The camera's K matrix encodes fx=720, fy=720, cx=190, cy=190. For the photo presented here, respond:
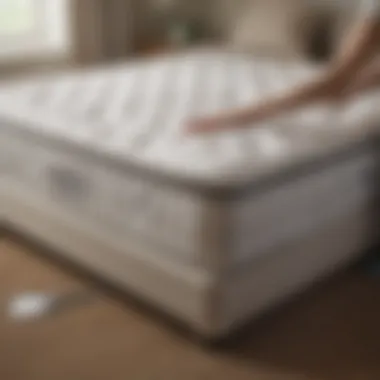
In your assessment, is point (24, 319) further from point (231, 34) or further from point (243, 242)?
point (231, 34)

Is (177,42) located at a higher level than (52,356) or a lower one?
higher

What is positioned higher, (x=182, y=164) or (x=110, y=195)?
(x=182, y=164)

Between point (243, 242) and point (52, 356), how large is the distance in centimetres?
53

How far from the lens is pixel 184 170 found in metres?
1.74

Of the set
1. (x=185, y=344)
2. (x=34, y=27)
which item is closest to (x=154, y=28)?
(x=34, y=27)

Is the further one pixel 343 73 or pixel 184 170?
pixel 343 73

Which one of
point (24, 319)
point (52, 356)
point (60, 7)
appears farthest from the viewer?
point (60, 7)

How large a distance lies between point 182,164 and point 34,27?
2165mm

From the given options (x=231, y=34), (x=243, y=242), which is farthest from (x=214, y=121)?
(x=231, y=34)

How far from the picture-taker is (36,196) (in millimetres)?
2213

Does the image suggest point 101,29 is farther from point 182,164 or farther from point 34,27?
point 182,164

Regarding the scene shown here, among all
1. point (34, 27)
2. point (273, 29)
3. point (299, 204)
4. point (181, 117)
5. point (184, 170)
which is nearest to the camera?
point (184, 170)

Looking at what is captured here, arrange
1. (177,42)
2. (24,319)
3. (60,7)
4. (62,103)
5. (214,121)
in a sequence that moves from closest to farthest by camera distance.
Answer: (24,319) → (214,121) → (62,103) → (60,7) → (177,42)

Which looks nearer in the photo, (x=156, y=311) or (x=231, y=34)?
(x=156, y=311)
